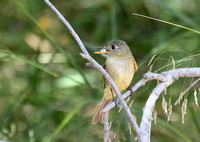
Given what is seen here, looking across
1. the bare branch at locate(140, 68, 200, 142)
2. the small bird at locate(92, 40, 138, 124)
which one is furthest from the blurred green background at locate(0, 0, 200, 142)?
the bare branch at locate(140, 68, 200, 142)

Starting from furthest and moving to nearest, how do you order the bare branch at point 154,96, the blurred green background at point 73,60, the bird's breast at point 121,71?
the blurred green background at point 73,60 < the bird's breast at point 121,71 < the bare branch at point 154,96

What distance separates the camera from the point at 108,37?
3672mm

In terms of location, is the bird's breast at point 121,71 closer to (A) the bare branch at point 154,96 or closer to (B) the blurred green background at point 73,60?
(B) the blurred green background at point 73,60

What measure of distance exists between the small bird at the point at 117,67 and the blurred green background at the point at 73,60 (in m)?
0.26

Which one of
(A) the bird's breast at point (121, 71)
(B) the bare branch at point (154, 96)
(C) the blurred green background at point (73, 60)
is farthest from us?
(C) the blurred green background at point (73, 60)

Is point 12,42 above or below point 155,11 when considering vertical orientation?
below

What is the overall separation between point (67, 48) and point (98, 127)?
1.09m

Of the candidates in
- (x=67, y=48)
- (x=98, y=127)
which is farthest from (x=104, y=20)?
(x=98, y=127)

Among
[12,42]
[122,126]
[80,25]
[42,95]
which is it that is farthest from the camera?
[12,42]

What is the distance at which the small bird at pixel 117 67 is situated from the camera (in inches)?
99.9

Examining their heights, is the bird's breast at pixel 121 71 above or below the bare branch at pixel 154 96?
below

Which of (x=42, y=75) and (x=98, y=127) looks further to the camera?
(x=42, y=75)

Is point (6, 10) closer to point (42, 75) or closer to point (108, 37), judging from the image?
point (42, 75)

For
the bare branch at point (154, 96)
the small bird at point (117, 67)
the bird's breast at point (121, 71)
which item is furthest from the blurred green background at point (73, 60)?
the bare branch at point (154, 96)
